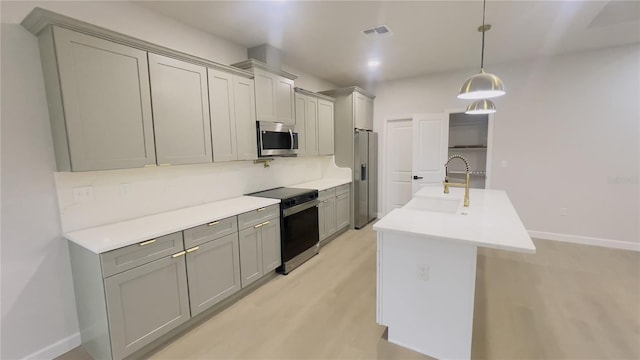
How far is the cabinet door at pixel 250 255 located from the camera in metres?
2.71

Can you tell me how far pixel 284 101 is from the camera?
11.5 feet

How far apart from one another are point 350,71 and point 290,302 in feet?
12.1

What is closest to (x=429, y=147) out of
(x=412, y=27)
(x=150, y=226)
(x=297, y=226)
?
(x=412, y=27)

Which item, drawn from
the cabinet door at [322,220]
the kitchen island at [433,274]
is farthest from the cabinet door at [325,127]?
the kitchen island at [433,274]

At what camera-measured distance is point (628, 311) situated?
8.04 ft

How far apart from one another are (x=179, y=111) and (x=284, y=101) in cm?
141

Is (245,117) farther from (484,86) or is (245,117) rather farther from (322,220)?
(484,86)

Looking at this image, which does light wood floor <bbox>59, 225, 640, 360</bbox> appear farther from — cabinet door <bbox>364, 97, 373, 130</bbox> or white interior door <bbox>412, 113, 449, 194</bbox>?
cabinet door <bbox>364, 97, 373, 130</bbox>

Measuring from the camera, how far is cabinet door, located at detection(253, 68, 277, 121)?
3127 millimetres

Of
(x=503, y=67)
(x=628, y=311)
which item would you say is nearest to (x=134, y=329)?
(x=628, y=311)

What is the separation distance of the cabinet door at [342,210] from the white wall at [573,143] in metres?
2.47

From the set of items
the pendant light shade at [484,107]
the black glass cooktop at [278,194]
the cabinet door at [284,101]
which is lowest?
the black glass cooktop at [278,194]

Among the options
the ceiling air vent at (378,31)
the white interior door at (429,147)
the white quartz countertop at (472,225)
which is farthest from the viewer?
the white interior door at (429,147)

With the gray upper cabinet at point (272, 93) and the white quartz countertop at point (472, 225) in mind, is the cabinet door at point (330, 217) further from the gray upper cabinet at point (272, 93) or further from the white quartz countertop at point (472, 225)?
the white quartz countertop at point (472, 225)
